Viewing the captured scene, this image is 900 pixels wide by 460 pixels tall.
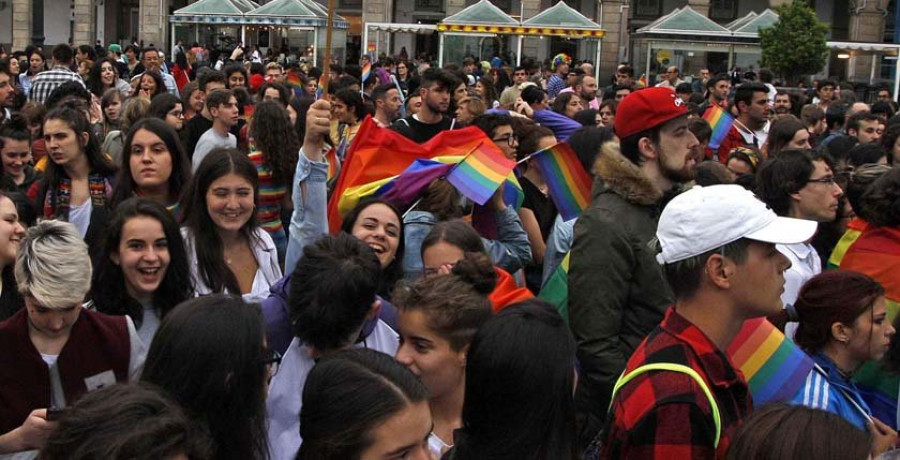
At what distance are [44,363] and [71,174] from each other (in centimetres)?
266

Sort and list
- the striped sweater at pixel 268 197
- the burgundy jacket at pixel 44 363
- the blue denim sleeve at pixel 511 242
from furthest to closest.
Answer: the striped sweater at pixel 268 197 → the blue denim sleeve at pixel 511 242 → the burgundy jacket at pixel 44 363

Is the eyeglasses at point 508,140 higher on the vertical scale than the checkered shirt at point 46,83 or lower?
lower

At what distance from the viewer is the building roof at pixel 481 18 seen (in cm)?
2892

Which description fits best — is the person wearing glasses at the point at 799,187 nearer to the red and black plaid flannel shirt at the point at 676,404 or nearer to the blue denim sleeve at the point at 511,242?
the blue denim sleeve at the point at 511,242

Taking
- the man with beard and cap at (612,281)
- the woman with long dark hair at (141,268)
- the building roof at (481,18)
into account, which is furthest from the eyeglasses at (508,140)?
the building roof at (481,18)

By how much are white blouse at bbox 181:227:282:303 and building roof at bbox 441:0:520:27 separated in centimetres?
2384

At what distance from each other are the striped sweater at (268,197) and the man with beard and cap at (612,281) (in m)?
3.26

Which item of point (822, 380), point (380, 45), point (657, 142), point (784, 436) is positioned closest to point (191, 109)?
point (657, 142)

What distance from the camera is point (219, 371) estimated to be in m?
3.02

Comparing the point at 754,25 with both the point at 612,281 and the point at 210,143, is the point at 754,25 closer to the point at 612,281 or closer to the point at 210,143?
the point at 210,143

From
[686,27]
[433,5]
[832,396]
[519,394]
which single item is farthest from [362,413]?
[433,5]

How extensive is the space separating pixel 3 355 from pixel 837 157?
7.96m

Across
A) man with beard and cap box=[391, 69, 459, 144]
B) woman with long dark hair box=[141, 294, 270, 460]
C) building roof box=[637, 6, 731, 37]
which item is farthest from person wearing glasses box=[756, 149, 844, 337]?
building roof box=[637, 6, 731, 37]

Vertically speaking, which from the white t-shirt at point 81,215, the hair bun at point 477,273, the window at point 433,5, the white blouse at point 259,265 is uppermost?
the window at point 433,5
